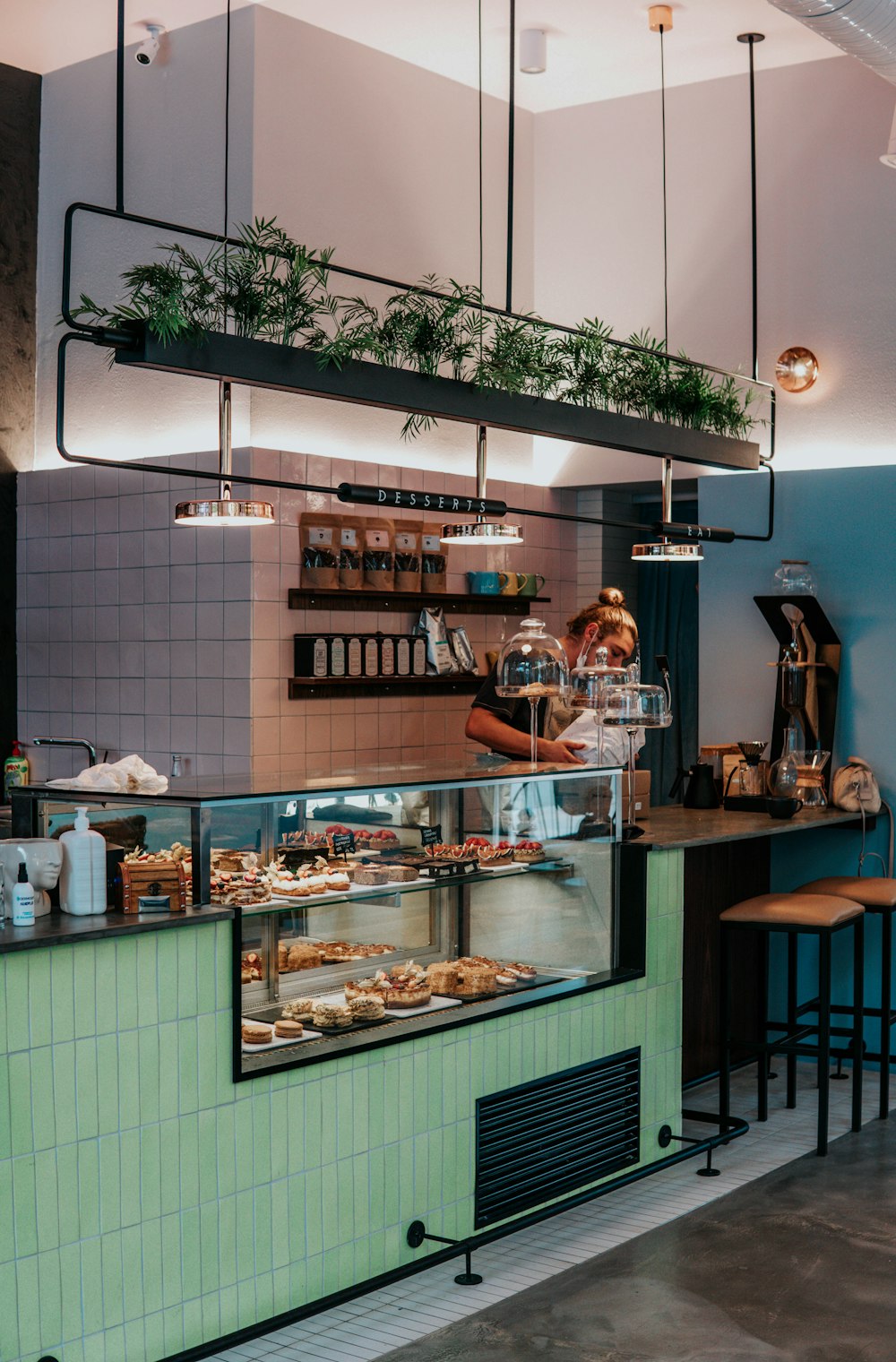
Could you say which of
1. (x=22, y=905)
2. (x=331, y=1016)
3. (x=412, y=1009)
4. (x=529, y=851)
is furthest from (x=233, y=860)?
(x=529, y=851)

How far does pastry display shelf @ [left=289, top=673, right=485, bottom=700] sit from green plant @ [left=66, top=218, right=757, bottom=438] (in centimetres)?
149

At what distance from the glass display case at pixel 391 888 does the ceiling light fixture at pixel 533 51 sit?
3312 mm

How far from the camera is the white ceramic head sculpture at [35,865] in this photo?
3018mm

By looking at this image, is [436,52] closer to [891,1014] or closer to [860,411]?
[860,411]

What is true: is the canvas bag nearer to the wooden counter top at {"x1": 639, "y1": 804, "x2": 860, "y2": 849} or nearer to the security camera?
the wooden counter top at {"x1": 639, "y1": 804, "x2": 860, "y2": 849}

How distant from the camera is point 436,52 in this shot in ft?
21.5

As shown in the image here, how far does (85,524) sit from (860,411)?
3.45m

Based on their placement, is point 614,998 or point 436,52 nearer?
point 614,998

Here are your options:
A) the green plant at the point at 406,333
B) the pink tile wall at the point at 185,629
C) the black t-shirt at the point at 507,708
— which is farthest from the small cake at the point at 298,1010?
the pink tile wall at the point at 185,629

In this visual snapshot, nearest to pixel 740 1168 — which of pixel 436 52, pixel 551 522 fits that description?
pixel 551 522

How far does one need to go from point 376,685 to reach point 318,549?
2.40ft

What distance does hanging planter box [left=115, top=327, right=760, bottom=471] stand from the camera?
355cm

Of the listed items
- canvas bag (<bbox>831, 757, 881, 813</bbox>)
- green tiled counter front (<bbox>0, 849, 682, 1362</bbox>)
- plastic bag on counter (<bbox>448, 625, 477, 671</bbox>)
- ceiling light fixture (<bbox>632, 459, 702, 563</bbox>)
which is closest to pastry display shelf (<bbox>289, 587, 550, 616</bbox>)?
plastic bag on counter (<bbox>448, 625, 477, 671</bbox>)

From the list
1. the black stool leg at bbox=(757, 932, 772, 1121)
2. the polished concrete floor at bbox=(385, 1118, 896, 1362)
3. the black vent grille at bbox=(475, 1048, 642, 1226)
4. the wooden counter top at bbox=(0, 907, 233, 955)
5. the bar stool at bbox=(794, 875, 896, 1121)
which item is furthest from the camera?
the bar stool at bbox=(794, 875, 896, 1121)
